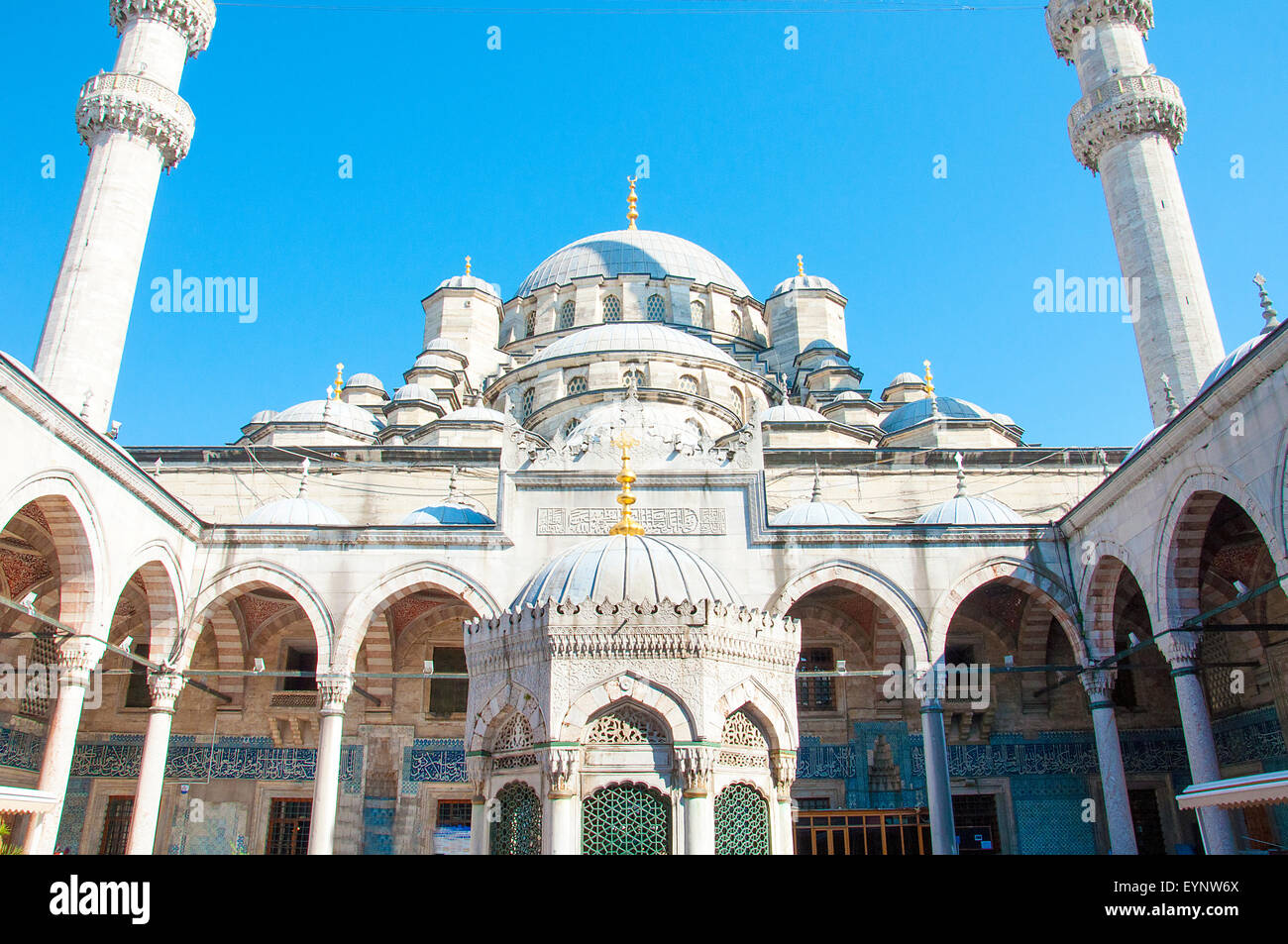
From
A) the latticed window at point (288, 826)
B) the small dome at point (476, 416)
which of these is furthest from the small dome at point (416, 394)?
the latticed window at point (288, 826)

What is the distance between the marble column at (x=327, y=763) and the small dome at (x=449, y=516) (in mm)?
2354

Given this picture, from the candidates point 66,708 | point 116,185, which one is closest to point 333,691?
point 66,708

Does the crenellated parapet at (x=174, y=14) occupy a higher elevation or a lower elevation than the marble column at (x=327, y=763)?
higher

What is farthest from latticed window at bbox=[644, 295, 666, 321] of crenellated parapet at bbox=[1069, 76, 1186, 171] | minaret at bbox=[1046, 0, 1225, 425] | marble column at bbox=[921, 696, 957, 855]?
marble column at bbox=[921, 696, 957, 855]

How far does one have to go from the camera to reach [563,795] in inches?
162

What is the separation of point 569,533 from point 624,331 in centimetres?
779

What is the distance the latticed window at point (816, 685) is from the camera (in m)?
13.4

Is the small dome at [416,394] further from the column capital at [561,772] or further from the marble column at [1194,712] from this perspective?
the column capital at [561,772]

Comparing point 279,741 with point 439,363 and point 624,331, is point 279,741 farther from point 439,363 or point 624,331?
point 439,363

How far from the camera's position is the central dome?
1013 inches

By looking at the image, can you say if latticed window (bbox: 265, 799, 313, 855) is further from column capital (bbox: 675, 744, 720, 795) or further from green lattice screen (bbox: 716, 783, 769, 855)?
column capital (bbox: 675, 744, 720, 795)

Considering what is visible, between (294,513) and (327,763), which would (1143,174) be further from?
(327,763)

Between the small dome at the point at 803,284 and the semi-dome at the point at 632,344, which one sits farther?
the small dome at the point at 803,284

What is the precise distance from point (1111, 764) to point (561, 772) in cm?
888
